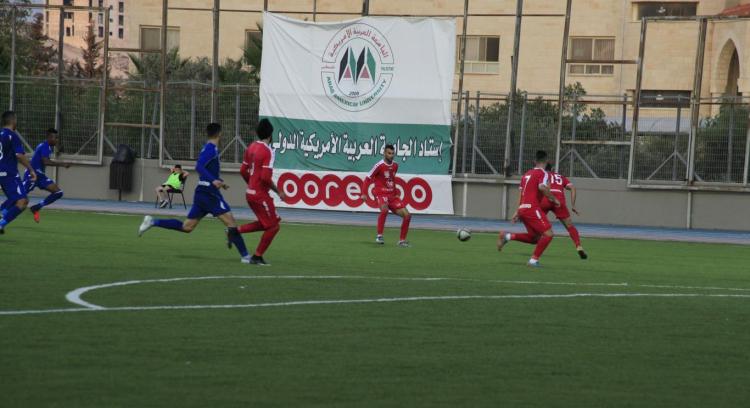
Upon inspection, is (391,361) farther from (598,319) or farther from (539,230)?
(539,230)

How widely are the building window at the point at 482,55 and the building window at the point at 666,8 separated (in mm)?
6156

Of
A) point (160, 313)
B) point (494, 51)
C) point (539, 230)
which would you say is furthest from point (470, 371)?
point (494, 51)

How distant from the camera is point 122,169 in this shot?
36031mm

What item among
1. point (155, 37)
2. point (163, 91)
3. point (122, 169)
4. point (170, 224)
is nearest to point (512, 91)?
point (163, 91)

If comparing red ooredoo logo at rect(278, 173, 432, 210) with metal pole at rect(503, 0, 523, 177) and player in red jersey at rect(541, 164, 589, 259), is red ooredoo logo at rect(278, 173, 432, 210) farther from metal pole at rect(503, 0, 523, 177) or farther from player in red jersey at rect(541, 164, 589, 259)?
player in red jersey at rect(541, 164, 589, 259)

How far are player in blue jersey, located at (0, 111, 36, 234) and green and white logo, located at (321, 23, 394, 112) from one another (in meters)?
13.5

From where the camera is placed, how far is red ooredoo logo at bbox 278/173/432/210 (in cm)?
3331

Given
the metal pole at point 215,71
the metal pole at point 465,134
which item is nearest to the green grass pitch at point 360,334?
the metal pole at point 465,134

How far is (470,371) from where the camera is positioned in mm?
9648

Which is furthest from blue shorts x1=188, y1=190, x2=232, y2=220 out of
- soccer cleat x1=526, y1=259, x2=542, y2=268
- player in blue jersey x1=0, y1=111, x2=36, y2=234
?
soccer cleat x1=526, y1=259, x2=542, y2=268

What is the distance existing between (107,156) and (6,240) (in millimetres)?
16794

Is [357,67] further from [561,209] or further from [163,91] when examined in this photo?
[561,209]

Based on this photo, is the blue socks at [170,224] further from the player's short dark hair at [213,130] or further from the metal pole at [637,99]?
the metal pole at [637,99]

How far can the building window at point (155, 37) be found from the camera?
59188 millimetres
